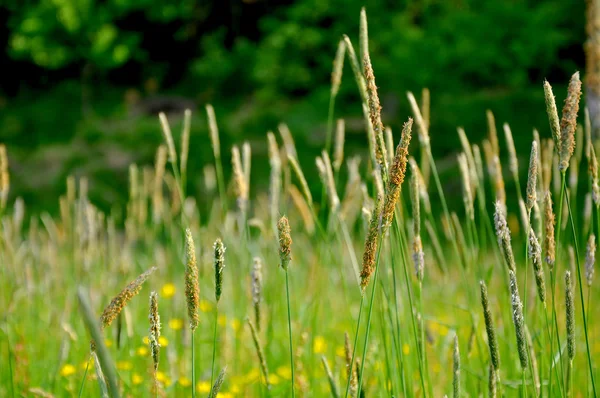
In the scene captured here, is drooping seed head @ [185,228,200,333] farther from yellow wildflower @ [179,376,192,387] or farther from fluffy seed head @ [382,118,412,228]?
yellow wildflower @ [179,376,192,387]

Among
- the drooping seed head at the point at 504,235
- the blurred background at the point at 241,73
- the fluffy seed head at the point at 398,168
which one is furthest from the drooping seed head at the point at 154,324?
the blurred background at the point at 241,73

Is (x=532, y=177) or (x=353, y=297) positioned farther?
(x=353, y=297)

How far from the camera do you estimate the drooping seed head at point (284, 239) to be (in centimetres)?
94

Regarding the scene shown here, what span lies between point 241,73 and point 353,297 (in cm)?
1288

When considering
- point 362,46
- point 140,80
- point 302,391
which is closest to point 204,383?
point 302,391

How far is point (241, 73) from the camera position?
16.1 meters

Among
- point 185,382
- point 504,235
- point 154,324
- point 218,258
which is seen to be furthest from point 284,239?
point 185,382

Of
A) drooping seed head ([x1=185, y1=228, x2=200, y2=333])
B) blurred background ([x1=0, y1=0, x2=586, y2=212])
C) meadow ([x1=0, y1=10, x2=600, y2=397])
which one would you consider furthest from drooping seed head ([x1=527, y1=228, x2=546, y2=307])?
blurred background ([x1=0, y1=0, x2=586, y2=212])

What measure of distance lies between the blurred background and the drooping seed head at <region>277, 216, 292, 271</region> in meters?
7.48

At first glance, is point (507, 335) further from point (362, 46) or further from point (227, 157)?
point (227, 157)

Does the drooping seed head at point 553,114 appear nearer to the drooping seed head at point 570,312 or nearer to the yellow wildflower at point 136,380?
the drooping seed head at point 570,312

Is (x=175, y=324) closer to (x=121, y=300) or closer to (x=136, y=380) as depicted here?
(x=136, y=380)

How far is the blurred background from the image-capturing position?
10.9m

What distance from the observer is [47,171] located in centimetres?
1170
